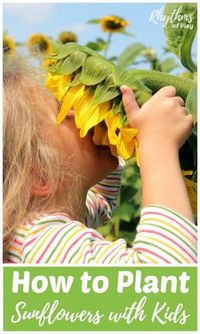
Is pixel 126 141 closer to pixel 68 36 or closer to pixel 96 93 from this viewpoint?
pixel 96 93

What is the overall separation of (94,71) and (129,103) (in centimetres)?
Result: 6

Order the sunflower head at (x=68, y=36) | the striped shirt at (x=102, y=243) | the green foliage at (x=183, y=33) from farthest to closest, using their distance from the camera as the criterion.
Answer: the sunflower head at (x=68, y=36) → the green foliage at (x=183, y=33) → the striped shirt at (x=102, y=243)

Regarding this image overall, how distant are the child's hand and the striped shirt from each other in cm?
9

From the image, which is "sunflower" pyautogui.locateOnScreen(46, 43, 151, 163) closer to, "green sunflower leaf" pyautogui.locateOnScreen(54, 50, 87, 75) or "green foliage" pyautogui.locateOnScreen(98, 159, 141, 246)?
"green sunflower leaf" pyautogui.locateOnScreen(54, 50, 87, 75)

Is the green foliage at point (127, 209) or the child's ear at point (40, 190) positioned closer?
the child's ear at point (40, 190)

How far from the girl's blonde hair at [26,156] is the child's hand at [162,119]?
131mm

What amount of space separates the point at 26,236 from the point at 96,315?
0.42 feet

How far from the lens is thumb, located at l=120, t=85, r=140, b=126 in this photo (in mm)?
795

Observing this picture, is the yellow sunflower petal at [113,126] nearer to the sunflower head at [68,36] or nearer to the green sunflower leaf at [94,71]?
the green sunflower leaf at [94,71]

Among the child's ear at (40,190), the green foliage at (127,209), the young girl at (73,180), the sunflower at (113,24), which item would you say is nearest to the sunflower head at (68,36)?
the sunflower at (113,24)

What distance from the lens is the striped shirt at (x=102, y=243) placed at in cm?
78

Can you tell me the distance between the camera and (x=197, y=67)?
0.88m

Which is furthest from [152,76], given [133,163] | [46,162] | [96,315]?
[133,163]

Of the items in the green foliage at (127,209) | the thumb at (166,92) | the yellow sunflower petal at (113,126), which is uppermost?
the thumb at (166,92)
